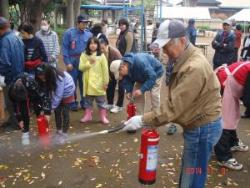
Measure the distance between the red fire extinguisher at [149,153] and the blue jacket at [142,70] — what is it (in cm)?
237

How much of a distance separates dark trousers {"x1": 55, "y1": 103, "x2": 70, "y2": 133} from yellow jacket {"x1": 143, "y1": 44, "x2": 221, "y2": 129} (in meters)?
3.17

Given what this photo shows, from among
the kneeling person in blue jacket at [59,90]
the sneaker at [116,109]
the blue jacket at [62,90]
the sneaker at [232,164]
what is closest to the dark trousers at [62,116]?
the kneeling person in blue jacket at [59,90]

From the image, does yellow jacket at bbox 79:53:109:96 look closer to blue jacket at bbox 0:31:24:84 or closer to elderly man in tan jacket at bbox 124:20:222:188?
blue jacket at bbox 0:31:24:84

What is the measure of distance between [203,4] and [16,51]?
84.5 m

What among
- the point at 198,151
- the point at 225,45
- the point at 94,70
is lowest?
the point at 198,151

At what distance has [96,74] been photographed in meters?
7.28

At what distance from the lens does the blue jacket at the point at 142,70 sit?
600cm

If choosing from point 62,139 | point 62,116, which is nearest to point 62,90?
point 62,116

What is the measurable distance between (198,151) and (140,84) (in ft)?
10.1

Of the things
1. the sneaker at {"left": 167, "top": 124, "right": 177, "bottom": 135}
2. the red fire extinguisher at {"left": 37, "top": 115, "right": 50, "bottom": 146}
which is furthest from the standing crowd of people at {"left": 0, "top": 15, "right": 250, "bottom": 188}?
the sneaker at {"left": 167, "top": 124, "right": 177, "bottom": 135}

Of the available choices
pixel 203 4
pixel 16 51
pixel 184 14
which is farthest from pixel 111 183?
pixel 203 4

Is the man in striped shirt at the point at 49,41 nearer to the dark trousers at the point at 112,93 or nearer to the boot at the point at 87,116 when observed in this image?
the dark trousers at the point at 112,93

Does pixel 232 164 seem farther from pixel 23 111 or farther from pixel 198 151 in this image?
pixel 23 111

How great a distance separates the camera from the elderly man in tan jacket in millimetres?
3006
